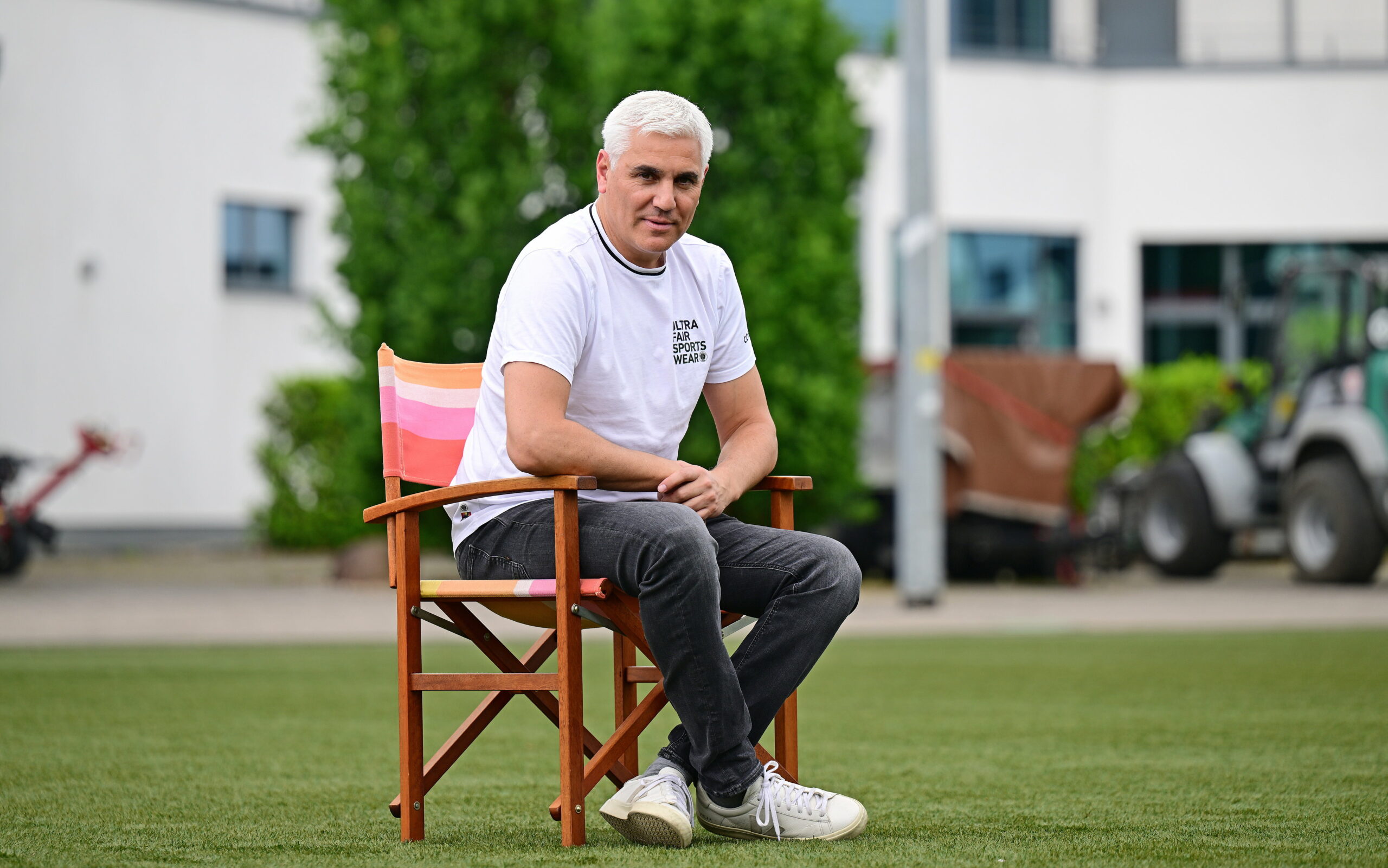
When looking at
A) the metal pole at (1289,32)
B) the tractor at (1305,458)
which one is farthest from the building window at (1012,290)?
the tractor at (1305,458)

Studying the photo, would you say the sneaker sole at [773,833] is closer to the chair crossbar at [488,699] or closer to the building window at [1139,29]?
the chair crossbar at [488,699]

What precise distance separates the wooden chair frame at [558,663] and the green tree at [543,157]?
1130cm

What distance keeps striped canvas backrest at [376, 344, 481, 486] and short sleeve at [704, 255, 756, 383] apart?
1.78 feet

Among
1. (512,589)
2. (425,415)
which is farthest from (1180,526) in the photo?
(512,589)

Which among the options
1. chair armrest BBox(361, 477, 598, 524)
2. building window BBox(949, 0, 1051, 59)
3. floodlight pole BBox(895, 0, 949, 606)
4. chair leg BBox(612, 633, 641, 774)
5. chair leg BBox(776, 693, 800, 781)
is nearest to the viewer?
chair armrest BBox(361, 477, 598, 524)

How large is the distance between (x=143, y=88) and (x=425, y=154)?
6472mm

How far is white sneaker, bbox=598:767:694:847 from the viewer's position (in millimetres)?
3699

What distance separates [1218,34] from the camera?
27.6 m

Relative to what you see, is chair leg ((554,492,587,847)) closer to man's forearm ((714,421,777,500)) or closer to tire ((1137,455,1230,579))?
man's forearm ((714,421,777,500))

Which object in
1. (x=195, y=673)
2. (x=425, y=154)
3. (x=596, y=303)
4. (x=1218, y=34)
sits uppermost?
(x=1218, y=34)

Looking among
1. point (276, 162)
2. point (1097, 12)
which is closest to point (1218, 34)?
point (1097, 12)

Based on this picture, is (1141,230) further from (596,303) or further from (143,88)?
(596,303)

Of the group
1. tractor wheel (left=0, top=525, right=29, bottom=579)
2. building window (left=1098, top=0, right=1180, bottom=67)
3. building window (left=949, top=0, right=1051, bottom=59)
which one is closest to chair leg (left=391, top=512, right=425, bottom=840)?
tractor wheel (left=0, top=525, right=29, bottom=579)

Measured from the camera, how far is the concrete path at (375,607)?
11086mm
